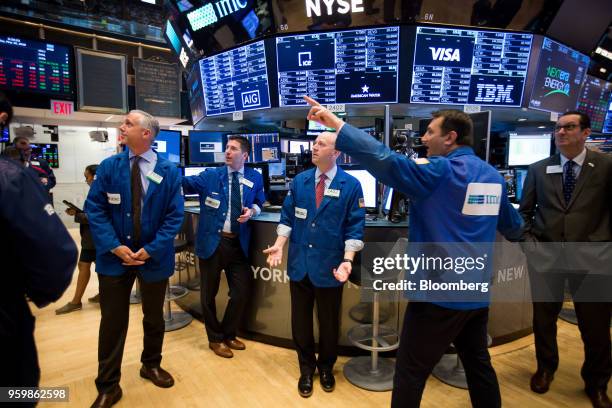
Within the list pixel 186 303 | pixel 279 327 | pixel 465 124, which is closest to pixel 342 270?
pixel 465 124

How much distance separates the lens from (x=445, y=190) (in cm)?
148

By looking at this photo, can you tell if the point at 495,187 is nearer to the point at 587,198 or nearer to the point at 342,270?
the point at 342,270

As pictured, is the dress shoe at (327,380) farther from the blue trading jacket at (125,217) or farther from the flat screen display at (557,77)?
the flat screen display at (557,77)

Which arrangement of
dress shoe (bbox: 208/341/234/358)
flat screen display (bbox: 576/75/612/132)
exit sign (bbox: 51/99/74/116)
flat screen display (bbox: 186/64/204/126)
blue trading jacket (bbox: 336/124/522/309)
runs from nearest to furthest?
blue trading jacket (bbox: 336/124/522/309) < dress shoe (bbox: 208/341/234/358) < flat screen display (bbox: 186/64/204/126) < flat screen display (bbox: 576/75/612/132) < exit sign (bbox: 51/99/74/116)

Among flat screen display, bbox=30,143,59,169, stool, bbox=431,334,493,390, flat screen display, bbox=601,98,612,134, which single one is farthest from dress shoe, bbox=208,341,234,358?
flat screen display, bbox=30,143,59,169

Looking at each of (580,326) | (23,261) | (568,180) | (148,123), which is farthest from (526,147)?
(23,261)

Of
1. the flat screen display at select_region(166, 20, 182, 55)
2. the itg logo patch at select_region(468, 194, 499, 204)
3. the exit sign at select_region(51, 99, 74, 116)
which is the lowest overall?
the itg logo patch at select_region(468, 194, 499, 204)

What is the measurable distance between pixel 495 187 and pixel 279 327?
6.83 ft

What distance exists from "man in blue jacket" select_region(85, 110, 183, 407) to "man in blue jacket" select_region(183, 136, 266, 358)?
58cm

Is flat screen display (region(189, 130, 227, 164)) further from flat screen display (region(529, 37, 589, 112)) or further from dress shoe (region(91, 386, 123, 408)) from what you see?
flat screen display (region(529, 37, 589, 112))

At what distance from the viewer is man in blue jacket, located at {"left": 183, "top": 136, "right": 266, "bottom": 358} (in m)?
2.85

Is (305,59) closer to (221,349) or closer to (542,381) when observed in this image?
(221,349)

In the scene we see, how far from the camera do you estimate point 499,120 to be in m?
4.53

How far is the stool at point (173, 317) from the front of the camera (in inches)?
131
